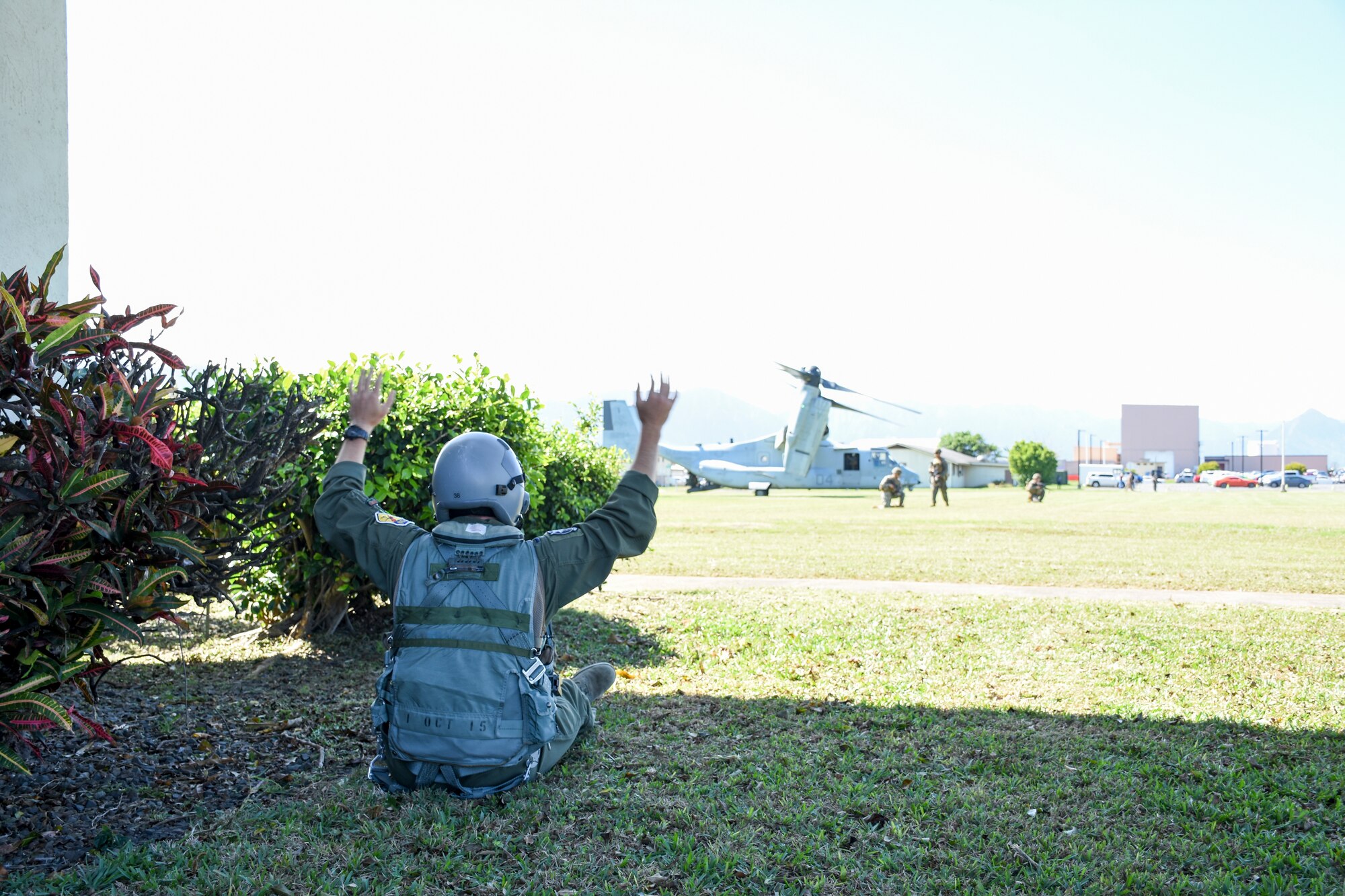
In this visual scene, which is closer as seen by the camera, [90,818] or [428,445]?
[90,818]

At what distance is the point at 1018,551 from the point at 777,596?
7870 mm

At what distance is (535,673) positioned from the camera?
3623 mm

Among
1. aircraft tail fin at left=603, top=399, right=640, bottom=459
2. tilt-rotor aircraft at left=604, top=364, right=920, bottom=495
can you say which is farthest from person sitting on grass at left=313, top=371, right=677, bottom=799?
aircraft tail fin at left=603, top=399, right=640, bottom=459

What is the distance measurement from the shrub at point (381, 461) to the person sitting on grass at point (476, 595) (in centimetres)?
256

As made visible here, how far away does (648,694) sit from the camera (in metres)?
5.97

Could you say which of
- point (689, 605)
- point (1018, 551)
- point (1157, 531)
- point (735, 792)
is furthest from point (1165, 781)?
point (1157, 531)

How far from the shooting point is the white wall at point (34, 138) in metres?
5.16

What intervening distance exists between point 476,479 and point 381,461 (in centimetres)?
Answer: 318

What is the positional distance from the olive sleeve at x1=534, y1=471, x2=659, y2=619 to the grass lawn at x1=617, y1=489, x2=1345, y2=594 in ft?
30.7

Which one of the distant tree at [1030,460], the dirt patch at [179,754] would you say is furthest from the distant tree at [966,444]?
the dirt patch at [179,754]

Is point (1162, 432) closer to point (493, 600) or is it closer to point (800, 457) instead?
point (800, 457)

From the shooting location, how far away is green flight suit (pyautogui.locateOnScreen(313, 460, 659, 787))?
3682mm

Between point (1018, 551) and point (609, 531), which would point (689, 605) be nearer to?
point (609, 531)

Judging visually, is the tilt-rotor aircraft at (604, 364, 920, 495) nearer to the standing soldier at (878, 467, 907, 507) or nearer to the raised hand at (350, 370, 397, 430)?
the standing soldier at (878, 467, 907, 507)
